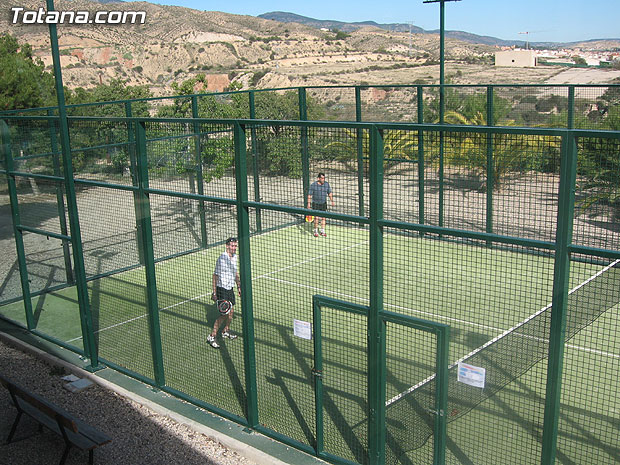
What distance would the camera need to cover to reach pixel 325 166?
13.9 metres

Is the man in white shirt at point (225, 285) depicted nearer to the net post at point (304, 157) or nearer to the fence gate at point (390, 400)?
the fence gate at point (390, 400)

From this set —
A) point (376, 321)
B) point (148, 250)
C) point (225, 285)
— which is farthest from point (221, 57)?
point (376, 321)

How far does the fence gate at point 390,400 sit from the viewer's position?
5.85 meters

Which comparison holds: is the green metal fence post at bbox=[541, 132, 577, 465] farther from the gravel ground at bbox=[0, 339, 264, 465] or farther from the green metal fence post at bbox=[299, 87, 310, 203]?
the green metal fence post at bbox=[299, 87, 310, 203]

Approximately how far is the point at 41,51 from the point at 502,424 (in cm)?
7334

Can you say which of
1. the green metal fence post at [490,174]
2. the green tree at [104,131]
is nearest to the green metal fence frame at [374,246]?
the green tree at [104,131]

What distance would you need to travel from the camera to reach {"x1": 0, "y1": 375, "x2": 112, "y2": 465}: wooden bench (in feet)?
21.9

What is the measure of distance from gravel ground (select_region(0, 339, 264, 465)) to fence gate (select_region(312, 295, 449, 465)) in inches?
40.0

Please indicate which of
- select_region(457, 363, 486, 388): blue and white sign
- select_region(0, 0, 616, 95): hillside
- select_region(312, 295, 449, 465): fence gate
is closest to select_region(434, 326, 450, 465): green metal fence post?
select_region(312, 295, 449, 465): fence gate

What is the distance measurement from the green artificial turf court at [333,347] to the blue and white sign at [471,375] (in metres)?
0.30

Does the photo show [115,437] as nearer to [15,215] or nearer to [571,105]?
[15,215]

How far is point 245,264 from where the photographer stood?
7258 mm

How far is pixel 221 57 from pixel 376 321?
8037 centimetres

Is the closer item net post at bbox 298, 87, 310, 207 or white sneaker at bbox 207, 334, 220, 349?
white sneaker at bbox 207, 334, 220, 349
